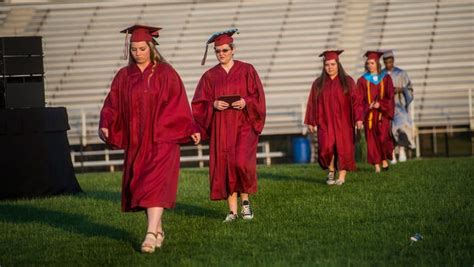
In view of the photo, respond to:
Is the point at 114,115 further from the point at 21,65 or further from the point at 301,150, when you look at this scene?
the point at 301,150

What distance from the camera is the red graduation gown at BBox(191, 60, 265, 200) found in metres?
11.1

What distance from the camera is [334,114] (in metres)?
15.8

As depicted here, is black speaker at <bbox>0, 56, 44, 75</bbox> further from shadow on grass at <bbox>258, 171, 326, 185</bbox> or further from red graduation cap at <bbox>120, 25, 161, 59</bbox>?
red graduation cap at <bbox>120, 25, 161, 59</bbox>

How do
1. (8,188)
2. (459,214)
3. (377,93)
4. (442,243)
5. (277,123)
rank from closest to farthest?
(442,243)
(459,214)
(8,188)
(377,93)
(277,123)

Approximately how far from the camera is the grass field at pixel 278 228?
812cm

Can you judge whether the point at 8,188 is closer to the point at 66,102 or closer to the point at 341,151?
the point at 341,151

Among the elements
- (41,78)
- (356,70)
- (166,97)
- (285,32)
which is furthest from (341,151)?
(285,32)

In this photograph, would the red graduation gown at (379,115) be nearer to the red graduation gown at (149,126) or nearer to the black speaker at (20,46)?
the black speaker at (20,46)

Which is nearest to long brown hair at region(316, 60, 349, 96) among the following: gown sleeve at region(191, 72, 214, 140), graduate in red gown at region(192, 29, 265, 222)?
graduate in red gown at region(192, 29, 265, 222)

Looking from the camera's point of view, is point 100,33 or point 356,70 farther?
point 100,33

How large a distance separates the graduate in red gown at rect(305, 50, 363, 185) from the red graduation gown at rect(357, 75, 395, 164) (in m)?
2.32

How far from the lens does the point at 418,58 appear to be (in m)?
30.5

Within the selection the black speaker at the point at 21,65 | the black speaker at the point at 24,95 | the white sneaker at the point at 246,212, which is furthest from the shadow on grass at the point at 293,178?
the white sneaker at the point at 246,212

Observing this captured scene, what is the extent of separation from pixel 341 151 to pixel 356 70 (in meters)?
14.6
